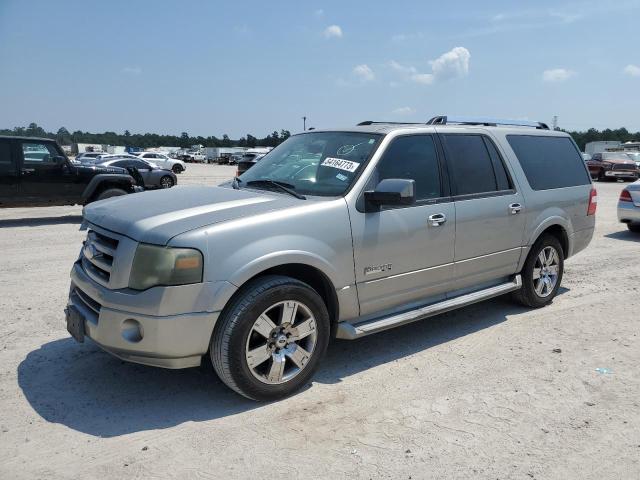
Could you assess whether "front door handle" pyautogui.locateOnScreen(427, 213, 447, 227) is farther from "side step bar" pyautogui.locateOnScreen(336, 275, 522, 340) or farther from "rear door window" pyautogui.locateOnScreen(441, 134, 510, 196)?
"side step bar" pyautogui.locateOnScreen(336, 275, 522, 340)

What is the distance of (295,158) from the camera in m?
4.68

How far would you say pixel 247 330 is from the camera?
335 centimetres

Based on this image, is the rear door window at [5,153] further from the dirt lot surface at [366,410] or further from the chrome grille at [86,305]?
the chrome grille at [86,305]

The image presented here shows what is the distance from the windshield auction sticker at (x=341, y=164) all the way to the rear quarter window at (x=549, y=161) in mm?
2058

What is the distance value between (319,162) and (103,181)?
9414mm

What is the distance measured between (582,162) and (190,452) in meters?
5.34

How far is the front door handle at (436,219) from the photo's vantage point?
4.34 meters

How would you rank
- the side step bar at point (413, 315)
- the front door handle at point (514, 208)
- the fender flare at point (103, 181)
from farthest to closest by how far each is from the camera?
the fender flare at point (103, 181), the front door handle at point (514, 208), the side step bar at point (413, 315)

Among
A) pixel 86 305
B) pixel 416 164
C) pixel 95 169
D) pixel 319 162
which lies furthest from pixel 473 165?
pixel 95 169

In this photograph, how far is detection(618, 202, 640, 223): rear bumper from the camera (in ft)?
33.6

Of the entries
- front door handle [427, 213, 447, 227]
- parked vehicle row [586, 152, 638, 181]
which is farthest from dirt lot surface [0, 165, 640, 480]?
parked vehicle row [586, 152, 638, 181]

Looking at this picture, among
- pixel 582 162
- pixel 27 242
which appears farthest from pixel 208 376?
pixel 27 242

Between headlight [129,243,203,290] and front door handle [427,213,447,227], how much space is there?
1.96 meters

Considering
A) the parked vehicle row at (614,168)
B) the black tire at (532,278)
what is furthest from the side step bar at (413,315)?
the parked vehicle row at (614,168)
